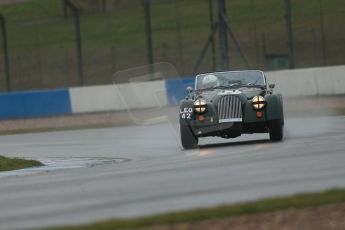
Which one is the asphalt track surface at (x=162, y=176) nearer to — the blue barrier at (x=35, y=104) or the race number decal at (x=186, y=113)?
the race number decal at (x=186, y=113)

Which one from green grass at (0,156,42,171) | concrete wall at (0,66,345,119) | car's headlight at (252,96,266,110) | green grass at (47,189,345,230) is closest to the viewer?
green grass at (47,189,345,230)

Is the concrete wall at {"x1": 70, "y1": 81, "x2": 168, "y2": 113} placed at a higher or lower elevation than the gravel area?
higher

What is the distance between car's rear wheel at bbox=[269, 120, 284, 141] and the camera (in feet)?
65.1

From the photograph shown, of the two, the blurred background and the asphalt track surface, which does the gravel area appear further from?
the blurred background

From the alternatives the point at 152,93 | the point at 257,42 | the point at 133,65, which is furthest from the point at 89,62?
the point at 152,93

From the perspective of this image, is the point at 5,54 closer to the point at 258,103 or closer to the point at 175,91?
the point at 175,91

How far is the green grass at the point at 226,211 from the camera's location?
33.1 ft

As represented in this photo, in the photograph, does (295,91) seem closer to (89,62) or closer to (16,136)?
(16,136)

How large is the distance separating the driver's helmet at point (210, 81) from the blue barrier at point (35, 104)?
Answer: 15.2 meters

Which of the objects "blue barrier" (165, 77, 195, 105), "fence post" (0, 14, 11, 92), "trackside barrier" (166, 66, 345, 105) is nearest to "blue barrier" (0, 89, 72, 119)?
"fence post" (0, 14, 11, 92)

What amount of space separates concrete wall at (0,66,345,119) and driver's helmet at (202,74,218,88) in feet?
22.9

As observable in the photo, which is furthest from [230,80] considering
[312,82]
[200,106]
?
[312,82]

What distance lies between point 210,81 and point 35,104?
1642 cm

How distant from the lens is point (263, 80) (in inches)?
850
